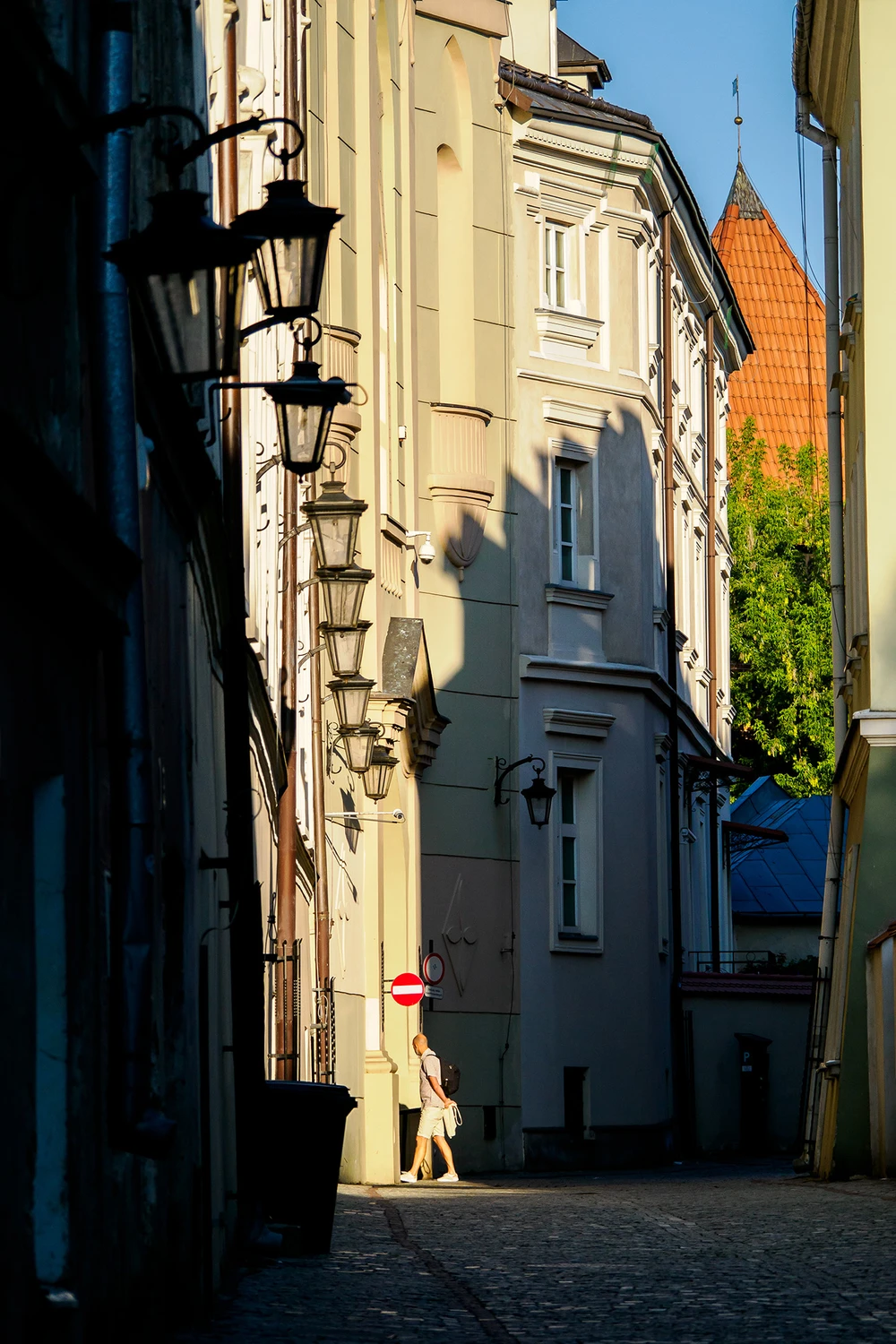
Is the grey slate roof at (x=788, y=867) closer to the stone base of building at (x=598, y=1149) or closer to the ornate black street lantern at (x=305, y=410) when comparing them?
the stone base of building at (x=598, y=1149)

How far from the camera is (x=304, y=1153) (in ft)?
39.6

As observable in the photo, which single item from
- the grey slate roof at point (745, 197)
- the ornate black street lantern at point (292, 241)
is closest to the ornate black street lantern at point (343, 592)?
the ornate black street lantern at point (292, 241)

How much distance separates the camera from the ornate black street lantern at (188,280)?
292 inches

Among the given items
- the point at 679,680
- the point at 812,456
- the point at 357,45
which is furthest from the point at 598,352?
the point at 812,456

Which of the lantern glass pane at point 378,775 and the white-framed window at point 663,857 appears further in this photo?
the white-framed window at point 663,857

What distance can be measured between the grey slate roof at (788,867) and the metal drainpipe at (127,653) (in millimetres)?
40192

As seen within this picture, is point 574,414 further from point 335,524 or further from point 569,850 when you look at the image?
point 335,524

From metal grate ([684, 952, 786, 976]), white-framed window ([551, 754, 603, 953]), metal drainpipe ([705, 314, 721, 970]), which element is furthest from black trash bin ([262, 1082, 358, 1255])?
metal drainpipe ([705, 314, 721, 970])

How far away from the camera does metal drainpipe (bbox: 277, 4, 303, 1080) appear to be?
17.3 m

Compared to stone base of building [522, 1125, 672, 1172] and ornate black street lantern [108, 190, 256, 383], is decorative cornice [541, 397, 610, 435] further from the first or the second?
ornate black street lantern [108, 190, 256, 383]

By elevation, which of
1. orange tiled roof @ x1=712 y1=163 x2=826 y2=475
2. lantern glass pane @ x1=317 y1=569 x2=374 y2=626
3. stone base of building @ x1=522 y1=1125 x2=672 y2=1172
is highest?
orange tiled roof @ x1=712 y1=163 x2=826 y2=475

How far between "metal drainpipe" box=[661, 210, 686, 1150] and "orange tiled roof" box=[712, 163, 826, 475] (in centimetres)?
6753

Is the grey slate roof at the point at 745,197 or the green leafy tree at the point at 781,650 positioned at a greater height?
the grey slate roof at the point at 745,197

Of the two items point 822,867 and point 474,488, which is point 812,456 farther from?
point 474,488
